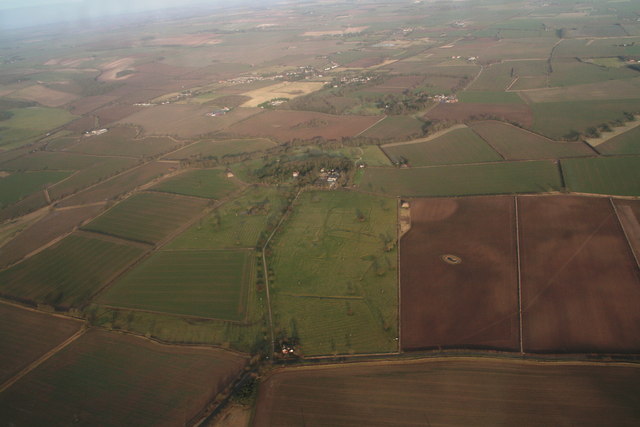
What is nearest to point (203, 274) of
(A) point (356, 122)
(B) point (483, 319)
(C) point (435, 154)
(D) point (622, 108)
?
(B) point (483, 319)

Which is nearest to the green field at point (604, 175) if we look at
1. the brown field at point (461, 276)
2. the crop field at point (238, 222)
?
the brown field at point (461, 276)

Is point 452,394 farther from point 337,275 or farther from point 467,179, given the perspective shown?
point 467,179

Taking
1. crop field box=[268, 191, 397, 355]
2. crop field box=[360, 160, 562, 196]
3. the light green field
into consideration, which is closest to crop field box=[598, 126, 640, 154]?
crop field box=[360, 160, 562, 196]

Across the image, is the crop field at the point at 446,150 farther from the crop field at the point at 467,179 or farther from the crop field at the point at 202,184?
the crop field at the point at 202,184

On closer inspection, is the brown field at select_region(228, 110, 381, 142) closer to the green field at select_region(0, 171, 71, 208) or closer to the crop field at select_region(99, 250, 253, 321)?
the green field at select_region(0, 171, 71, 208)

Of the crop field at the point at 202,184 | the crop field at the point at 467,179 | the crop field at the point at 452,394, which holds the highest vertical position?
the crop field at the point at 202,184

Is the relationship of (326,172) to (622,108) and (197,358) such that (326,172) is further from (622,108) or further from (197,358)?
(622,108)
